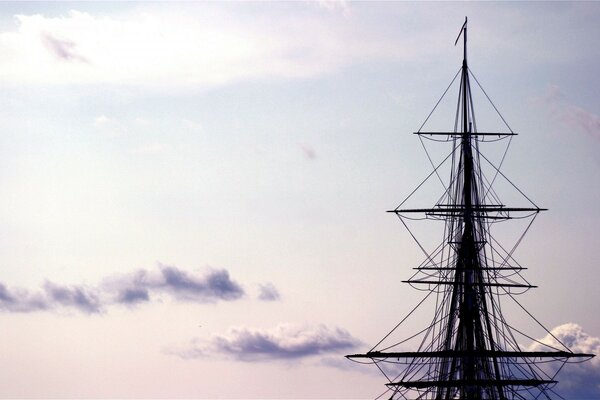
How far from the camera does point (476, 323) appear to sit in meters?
116

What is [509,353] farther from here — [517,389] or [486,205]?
[486,205]

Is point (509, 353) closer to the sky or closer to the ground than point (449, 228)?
closer to the ground

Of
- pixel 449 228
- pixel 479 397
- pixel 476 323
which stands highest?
pixel 449 228

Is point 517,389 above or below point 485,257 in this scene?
below

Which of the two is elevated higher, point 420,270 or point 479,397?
point 420,270

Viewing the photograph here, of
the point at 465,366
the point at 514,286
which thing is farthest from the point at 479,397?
the point at 514,286

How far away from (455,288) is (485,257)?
4.18 meters

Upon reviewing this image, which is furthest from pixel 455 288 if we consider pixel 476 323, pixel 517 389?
pixel 517 389

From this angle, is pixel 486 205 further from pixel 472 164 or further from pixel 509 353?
pixel 509 353

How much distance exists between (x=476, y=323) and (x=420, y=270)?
777 centimetres

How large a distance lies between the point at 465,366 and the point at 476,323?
4268mm

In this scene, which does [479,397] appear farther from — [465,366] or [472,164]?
[472,164]

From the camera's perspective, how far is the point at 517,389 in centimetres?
11631

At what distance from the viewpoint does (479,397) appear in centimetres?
11288
